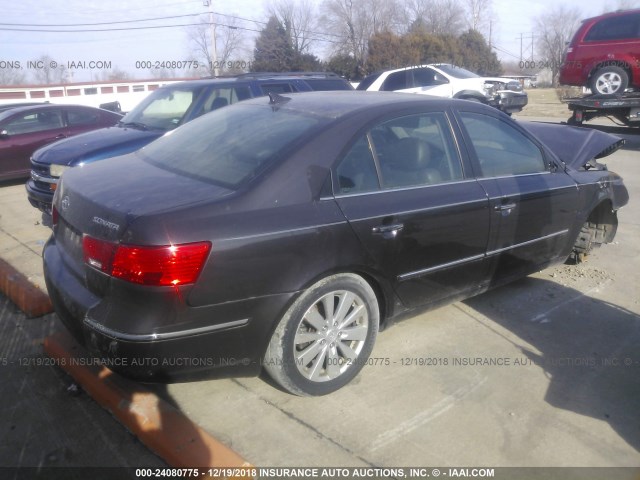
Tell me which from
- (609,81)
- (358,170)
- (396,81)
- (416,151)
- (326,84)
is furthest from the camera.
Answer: (396,81)

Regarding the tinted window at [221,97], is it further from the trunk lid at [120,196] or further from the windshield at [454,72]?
the windshield at [454,72]

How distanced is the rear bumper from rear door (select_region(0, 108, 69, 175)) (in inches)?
307

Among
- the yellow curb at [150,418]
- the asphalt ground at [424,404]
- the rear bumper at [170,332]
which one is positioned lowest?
the asphalt ground at [424,404]

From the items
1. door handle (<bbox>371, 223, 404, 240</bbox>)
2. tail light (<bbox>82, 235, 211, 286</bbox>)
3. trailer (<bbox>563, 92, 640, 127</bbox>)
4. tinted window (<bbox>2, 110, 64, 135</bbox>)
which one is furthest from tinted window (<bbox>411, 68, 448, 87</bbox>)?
tail light (<bbox>82, 235, 211, 286</bbox>)

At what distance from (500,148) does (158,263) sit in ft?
8.77

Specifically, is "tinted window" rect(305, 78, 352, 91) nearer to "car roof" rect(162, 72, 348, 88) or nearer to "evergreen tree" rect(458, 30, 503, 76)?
"car roof" rect(162, 72, 348, 88)

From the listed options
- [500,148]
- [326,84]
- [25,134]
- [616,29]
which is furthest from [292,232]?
[616,29]

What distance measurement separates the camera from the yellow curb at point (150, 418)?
2551 mm

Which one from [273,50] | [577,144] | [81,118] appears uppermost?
[273,50]

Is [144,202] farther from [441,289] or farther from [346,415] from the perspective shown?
[441,289]

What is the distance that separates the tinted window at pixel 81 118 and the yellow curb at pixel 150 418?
755cm

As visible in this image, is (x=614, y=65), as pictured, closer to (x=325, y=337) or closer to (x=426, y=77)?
(x=426, y=77)

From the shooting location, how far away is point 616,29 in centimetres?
1214

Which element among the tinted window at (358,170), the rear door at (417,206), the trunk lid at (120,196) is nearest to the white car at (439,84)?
the rear door at (417,206)
